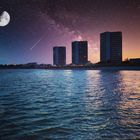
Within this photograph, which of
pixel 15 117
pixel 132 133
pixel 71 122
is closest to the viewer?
pixel 132 133

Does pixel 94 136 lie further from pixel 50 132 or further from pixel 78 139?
pixel 50 132

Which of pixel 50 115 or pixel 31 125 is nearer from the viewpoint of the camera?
pixel 31 125

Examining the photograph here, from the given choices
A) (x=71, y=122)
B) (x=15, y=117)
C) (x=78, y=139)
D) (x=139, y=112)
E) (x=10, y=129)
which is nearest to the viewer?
(x=78, y=139)

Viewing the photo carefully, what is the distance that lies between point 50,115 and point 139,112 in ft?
30.0

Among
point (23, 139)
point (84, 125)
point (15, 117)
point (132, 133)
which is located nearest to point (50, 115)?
point (15, 117)

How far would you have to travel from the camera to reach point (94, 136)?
1517 centimetres

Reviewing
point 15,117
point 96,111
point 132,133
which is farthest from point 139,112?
point 15,117

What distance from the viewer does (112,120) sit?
1989 cm

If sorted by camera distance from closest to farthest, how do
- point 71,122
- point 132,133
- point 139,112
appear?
point 132,133
point 71,122
point 139,112

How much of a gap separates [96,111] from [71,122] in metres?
5.48

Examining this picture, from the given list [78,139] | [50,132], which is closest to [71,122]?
[50,132]

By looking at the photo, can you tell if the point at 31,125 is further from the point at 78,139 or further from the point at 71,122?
the point at 78,139

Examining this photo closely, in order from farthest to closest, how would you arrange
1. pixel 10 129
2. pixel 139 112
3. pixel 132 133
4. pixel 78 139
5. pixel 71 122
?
pixel 139 112 → pixel 71 122 → pixel 10 129 → pixel 132 133 → pixel 78 139

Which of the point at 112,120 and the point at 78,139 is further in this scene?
the point at 112,120
